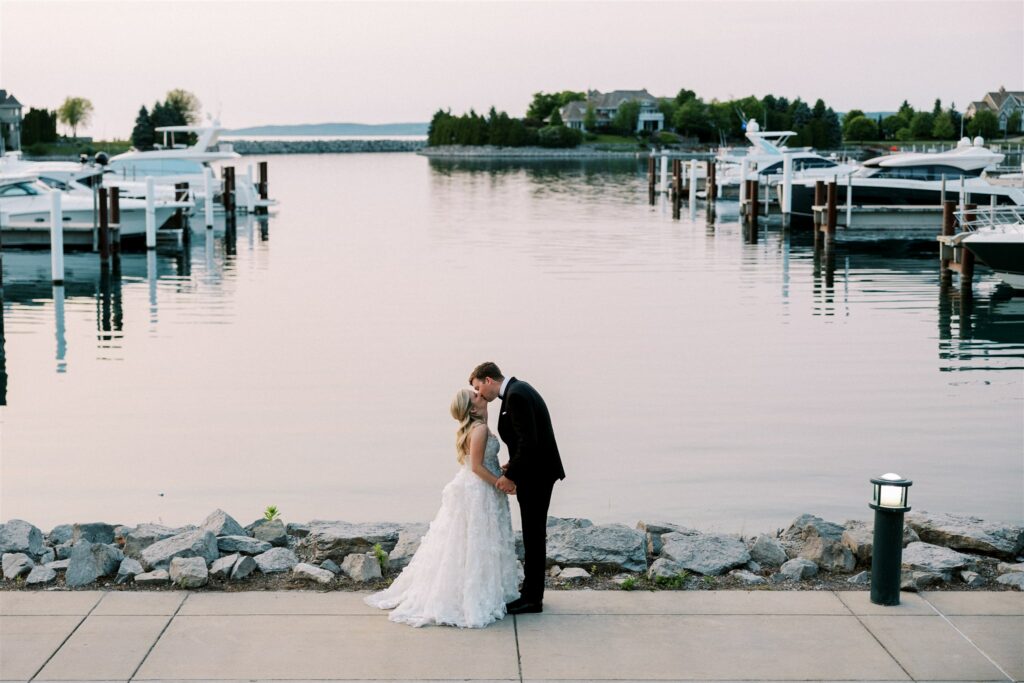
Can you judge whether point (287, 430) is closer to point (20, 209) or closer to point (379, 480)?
point (379, 480)

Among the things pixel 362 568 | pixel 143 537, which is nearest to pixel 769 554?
pixel 362 568

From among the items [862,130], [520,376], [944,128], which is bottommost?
[520,376]

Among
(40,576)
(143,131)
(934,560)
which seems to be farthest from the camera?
(143,131)

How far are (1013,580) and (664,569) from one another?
7.32ft

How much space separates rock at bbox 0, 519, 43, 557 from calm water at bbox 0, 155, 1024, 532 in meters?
3.27

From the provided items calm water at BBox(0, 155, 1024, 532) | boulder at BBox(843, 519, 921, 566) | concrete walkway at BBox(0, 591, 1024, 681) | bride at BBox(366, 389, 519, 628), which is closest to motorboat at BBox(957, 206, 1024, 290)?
calm water at BBox(0, 155, 1024, 532)

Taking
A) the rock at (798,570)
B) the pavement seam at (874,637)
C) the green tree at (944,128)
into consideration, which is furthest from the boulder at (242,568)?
the green tree at (944,128)

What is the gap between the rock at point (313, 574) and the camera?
27.7ft

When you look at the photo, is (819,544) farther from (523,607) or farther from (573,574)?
(523,607)

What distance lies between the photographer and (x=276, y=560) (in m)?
8.81

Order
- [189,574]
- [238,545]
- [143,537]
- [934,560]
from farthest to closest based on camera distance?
[143,537] → [238,545] → [934,560] → [189,574]

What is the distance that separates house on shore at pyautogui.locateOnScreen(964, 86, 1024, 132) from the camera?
175500 millimetres

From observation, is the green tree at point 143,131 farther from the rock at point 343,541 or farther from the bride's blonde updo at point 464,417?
the bride's blonde updo at point 464,417

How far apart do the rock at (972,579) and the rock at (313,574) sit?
4.12 meters
